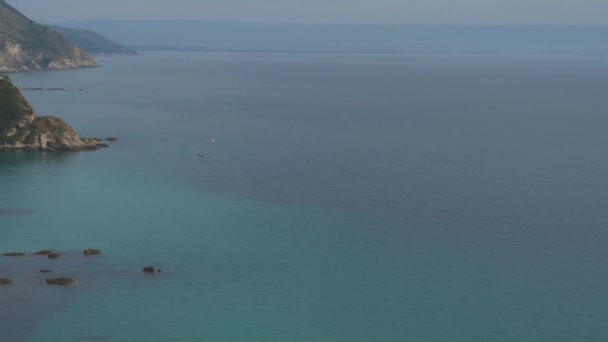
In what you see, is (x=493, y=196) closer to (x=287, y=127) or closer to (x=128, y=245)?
(x=128, y=245)

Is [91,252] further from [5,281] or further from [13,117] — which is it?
[13,117]

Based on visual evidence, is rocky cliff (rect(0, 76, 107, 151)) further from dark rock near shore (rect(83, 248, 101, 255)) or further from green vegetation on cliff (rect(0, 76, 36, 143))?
dark rock near shore (rect(83, 248, 101, 255))

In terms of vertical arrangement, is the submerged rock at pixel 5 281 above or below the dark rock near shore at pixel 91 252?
below

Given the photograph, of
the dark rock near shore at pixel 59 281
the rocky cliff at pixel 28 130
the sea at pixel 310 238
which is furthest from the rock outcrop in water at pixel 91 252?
the rocky cliff at pixel 28 130

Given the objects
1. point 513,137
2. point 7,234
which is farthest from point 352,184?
point 513,137

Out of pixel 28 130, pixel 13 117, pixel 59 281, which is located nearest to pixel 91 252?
pixel 59 281

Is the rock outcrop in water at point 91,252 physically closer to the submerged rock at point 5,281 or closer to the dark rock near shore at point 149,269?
the dark rock near shore at point 149,269
